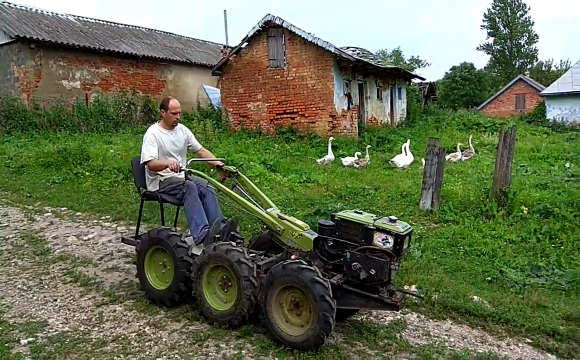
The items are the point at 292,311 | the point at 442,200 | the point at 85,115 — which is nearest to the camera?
the point at 292,311

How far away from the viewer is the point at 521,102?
124 ft

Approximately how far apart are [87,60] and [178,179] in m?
15.1

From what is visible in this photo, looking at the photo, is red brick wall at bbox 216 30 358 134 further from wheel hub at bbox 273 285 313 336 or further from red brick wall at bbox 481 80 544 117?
red brick wall at bbox 481 80 544 117

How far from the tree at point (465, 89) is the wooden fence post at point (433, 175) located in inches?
1465

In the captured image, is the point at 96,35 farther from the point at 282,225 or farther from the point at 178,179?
the point at 282,225

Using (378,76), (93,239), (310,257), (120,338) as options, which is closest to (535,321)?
(310,257)

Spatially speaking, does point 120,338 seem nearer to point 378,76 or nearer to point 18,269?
point 18,269

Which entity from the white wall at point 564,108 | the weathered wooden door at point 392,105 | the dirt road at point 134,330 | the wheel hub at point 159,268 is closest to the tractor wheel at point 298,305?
the dirt road at point 134,330

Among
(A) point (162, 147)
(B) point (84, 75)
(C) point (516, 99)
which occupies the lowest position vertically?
(A) point (162, 147)

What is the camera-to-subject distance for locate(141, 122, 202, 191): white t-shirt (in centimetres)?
451

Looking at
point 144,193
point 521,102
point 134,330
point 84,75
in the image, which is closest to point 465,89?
point 521,102

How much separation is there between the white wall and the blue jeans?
24132 mm

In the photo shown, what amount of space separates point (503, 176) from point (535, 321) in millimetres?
3595

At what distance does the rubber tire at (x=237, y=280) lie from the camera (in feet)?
12.7
